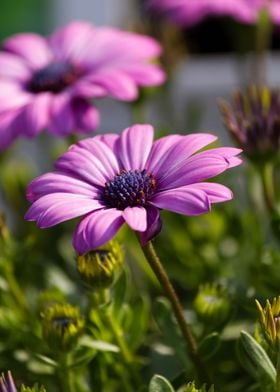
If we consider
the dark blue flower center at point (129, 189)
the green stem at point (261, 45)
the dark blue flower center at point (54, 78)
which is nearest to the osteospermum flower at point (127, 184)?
the dark blue flower center at point (129, 189)

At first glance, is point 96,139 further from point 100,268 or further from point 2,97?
point 2,97

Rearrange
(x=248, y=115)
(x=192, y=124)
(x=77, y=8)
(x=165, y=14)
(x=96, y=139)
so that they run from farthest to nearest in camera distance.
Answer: (x=77, y=8), (x=192, y=124), (x=165, y=14), (x=248, y=115), (x=96, y=139)

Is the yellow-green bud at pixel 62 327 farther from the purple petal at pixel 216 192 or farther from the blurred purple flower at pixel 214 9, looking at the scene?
the blurred purple flower at pixel 214 9

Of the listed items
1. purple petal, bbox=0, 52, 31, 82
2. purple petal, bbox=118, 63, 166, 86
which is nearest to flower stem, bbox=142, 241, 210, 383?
purple petal, bbox=118, 63, 166, 86

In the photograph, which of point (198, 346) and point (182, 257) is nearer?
point (198, 346)

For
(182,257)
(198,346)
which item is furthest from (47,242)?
(198,346)

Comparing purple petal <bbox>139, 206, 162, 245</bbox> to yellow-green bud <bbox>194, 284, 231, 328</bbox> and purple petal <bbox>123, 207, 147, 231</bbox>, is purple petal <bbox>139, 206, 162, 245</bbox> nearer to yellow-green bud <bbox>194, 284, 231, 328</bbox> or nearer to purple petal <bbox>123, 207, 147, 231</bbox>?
purple petal <bbox>123, 207, 147, 231</bbox>
